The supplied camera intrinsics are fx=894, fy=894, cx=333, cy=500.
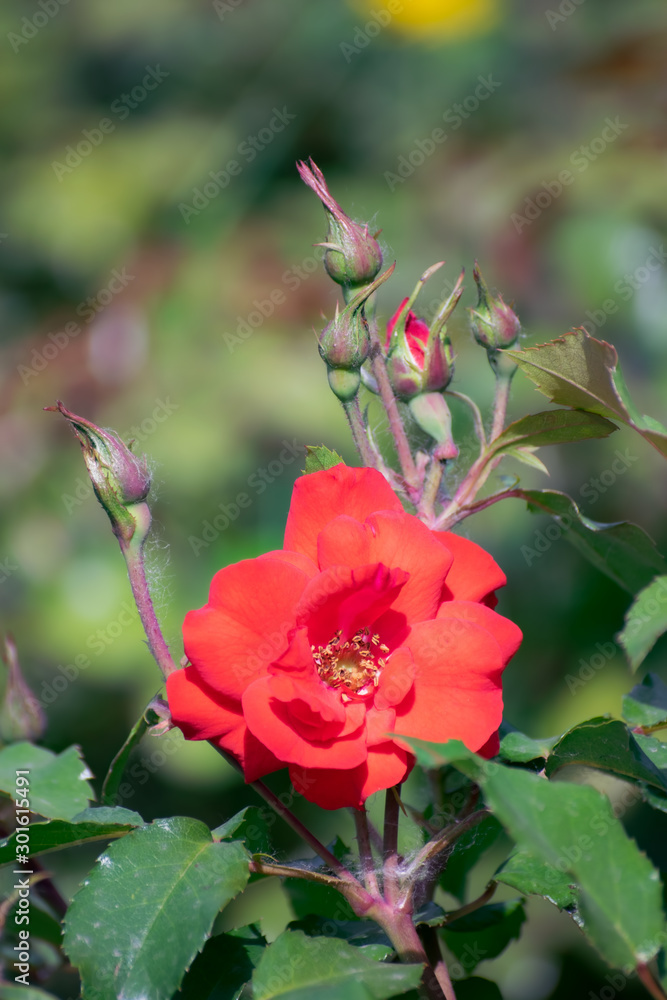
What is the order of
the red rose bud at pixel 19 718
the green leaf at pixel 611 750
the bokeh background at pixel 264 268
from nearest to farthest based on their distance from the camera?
the green leaf at pixel 611 750 < the red rose bud at pixel 19 718 < the bokeh background at pixel 264 268

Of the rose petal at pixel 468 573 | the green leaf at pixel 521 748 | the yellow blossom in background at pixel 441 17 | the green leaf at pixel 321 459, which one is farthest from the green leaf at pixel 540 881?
the yellow blossom in background at pixel 441 17

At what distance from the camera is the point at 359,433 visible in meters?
0.54

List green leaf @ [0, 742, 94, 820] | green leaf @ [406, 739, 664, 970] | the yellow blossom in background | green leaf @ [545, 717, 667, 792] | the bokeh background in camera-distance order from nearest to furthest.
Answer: green leaf @ [406, 739, 664, 970], green leaf @ [545, 717, 667, 792], green leaf @ [0, 742, 94, 820], the bokeh background, the yellow blossom in background

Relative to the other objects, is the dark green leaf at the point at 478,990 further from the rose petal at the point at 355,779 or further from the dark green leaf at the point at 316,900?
the rose petal at the point at 355,779

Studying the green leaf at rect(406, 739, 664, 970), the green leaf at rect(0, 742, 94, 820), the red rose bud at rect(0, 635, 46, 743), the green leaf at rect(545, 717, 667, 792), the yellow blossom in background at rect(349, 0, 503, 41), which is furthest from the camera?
the yellow blossom in background at rect(349, 0, 503, 41)

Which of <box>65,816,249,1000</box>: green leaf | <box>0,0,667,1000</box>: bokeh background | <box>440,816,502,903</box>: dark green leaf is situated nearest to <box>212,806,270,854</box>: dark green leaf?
<box>65,816,249,1000</box>: green leaf

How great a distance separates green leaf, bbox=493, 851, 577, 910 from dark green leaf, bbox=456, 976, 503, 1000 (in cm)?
10

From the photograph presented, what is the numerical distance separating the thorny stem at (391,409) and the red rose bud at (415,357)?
0.01m

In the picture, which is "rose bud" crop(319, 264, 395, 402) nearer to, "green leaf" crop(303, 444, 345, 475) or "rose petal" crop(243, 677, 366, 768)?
"green leaf" crop(303, 444, 345, 475)

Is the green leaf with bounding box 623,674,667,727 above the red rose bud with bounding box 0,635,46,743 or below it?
above

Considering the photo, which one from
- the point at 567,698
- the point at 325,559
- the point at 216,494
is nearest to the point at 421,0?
the point at 216,494

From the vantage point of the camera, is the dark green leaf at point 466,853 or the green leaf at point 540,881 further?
the dark green leaf at point 466,853

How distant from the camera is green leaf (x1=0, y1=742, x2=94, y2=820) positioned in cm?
60

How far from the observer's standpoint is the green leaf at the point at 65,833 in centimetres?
47
